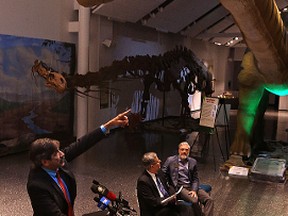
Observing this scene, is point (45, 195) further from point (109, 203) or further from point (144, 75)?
point (144, 75)

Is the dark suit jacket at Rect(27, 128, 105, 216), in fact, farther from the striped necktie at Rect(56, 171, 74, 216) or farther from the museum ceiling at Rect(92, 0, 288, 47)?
the museum ceiling at Rect(92, 0, 288, 47)

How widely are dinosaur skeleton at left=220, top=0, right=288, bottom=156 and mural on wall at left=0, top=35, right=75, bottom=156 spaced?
356cm

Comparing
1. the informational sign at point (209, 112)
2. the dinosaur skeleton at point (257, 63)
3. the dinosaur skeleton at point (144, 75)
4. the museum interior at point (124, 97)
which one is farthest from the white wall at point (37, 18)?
the dinosaur skeleton at point (257, 63)

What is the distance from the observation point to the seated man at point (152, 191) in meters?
2.90

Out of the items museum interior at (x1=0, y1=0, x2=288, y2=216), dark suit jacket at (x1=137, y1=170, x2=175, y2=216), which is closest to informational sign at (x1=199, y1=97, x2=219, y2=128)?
museum interior at (x1=0, y1=0, x2=288, y2=216)

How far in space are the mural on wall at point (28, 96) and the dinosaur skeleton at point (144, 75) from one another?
367 mm

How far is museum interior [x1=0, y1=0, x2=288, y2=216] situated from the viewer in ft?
14.9

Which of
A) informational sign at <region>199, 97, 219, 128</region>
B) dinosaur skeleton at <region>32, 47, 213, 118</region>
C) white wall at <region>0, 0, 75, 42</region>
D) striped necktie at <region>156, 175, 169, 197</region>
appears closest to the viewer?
striped necktie at <region>156, 175, 169, 197</region>

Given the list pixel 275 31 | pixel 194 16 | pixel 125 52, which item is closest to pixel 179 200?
pixel 275 31

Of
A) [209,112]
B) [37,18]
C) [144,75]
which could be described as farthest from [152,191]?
[144,75]

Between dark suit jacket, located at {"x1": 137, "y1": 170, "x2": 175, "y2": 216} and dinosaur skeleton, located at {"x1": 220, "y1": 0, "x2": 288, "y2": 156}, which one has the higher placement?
dinosaur skeleton, located at {"x1": 220, "y1": 0, "x2": 288, "y2": 156}

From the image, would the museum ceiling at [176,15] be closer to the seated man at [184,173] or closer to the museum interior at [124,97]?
the museum interior at [124,97]

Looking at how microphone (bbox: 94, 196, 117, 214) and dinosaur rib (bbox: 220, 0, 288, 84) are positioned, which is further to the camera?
dinosaur rib (bbox: 220, 0, 288, 84)

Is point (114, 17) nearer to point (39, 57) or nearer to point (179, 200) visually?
point (39, 57)
